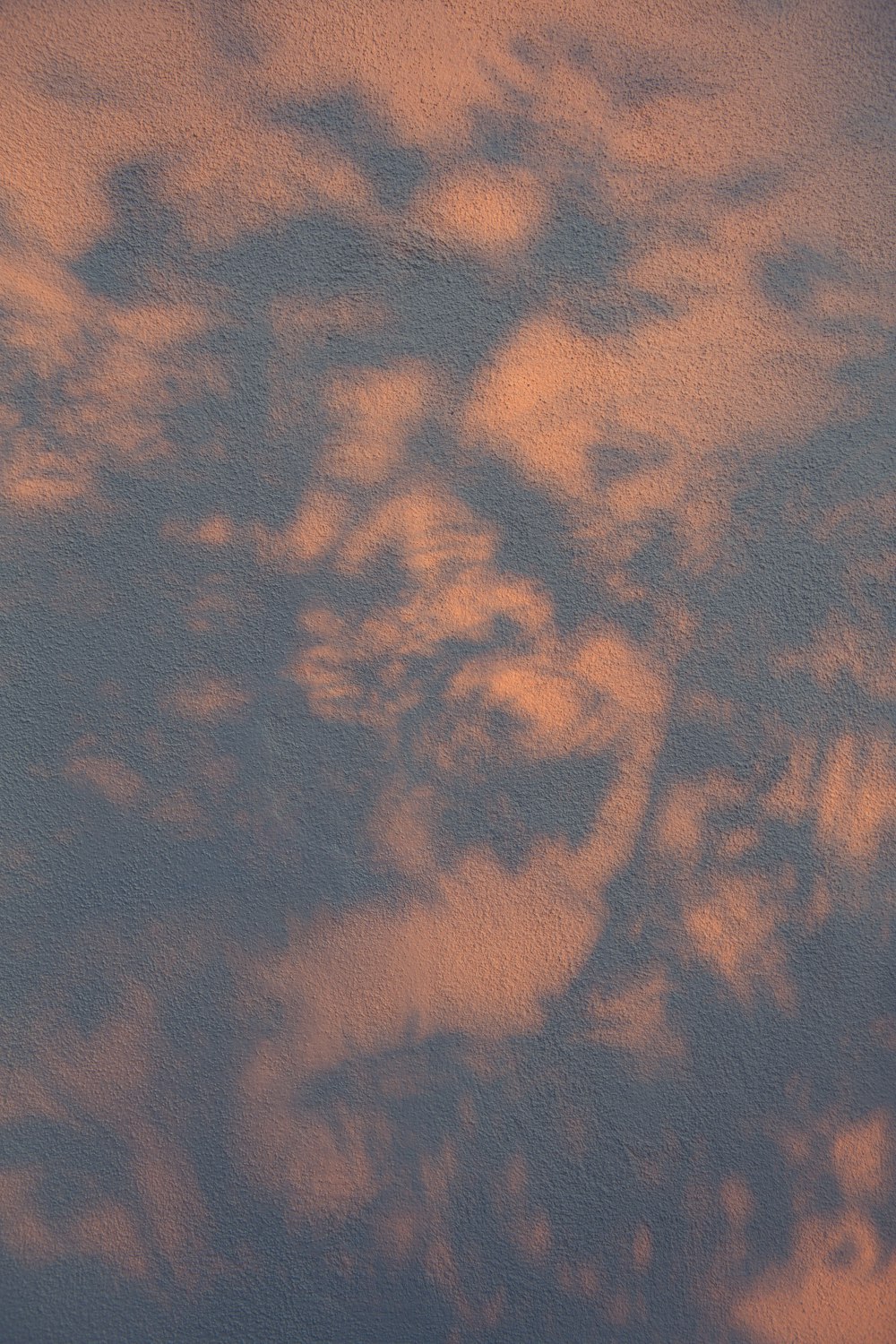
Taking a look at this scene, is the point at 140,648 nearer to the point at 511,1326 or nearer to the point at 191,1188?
the point at 191,1188

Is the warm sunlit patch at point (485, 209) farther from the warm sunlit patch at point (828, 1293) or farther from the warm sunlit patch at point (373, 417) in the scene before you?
the warm sunlit patch at point (828, 1293)

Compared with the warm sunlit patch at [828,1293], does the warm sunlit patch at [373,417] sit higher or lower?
higher

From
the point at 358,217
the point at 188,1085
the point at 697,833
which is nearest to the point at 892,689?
the point at 697,833

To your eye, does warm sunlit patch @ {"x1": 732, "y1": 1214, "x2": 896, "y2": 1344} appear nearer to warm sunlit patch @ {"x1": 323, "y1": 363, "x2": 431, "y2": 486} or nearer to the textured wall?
the textured wall

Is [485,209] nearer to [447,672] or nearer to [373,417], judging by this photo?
[373,417]

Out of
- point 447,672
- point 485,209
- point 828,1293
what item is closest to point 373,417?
point 485,209

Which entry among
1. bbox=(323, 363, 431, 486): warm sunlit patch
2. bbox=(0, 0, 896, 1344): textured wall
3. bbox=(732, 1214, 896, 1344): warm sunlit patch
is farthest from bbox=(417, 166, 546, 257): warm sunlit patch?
bbox=(732, 1214, 896, 1344): warm sunlit patch

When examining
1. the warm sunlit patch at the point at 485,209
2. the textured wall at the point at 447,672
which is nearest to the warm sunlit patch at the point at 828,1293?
the textured wall at the point at 447,672

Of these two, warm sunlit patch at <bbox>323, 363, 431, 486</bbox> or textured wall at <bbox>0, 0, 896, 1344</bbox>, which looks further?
warm sunlit patch at <bbox>323, 363, 431, 486</bbox>
